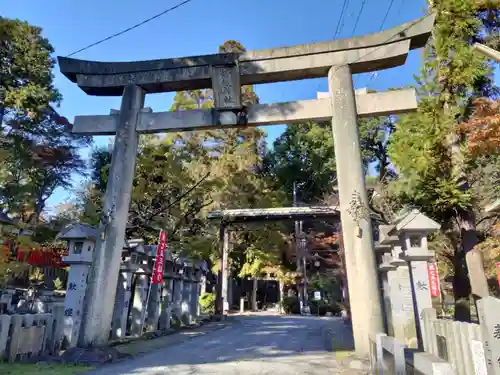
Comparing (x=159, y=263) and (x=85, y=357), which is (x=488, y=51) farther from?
(x=85, y=357)

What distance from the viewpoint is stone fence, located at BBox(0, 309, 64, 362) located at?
732 centimetres

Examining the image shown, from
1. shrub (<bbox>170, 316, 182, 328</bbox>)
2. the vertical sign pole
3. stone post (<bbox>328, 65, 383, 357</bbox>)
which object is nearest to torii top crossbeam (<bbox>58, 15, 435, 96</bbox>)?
stone post (<bbox>328, 65, 383, 357</bbox>)

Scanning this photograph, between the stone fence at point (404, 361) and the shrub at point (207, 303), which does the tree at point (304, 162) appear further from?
the stone fence at point (404, 361)

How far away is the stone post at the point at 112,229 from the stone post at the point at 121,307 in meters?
3.74

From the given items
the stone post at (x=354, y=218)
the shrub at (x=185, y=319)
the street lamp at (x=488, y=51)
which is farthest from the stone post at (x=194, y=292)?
the street lamp at (x=488, y=51)

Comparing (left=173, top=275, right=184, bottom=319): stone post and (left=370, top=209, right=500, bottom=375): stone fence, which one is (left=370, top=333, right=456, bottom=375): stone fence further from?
(left=173, top=275, right=184, bottom=319): stone post

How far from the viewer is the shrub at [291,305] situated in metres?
31.3

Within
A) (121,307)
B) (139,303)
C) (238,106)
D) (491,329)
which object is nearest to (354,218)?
(238,106)

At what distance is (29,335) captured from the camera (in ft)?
26.0

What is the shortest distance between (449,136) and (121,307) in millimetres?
12799

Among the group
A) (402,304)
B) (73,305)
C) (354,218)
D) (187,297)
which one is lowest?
(73,305)

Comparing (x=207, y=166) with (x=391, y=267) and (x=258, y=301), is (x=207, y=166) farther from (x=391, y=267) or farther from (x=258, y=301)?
(x=258, y=301)

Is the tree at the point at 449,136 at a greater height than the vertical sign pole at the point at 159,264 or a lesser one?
greater

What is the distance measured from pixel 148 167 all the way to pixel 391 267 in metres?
10.4
